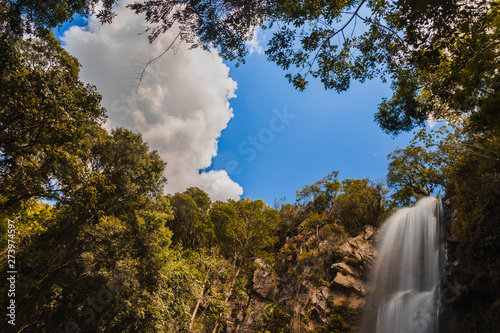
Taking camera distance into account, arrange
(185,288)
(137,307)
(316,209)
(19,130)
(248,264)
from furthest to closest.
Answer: (316,209), (248,264), (185,288), (137,307), (19,130)

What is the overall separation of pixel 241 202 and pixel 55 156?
1326cm

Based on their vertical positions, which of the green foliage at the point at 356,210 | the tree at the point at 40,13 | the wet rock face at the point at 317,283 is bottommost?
the wet rock face at the point at 317,283

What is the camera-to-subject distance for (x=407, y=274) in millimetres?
11719

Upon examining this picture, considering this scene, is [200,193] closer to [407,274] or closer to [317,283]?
[317,283]

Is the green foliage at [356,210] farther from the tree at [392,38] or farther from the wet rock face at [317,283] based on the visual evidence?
the tree at [392,38]

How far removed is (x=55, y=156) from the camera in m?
5.07

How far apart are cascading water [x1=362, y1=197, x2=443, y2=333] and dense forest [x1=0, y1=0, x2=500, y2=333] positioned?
1079mm

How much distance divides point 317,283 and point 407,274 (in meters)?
5.17

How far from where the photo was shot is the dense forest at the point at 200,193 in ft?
14.8

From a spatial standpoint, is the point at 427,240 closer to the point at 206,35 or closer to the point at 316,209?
the point at 316,209

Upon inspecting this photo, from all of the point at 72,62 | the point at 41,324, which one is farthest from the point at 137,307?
the point at 72,62

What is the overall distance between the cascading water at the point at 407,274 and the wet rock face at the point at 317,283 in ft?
2.70

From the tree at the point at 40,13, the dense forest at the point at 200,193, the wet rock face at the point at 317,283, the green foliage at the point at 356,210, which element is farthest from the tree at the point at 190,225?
the tree at the point at 40,13

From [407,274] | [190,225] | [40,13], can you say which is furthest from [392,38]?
[190,225]
